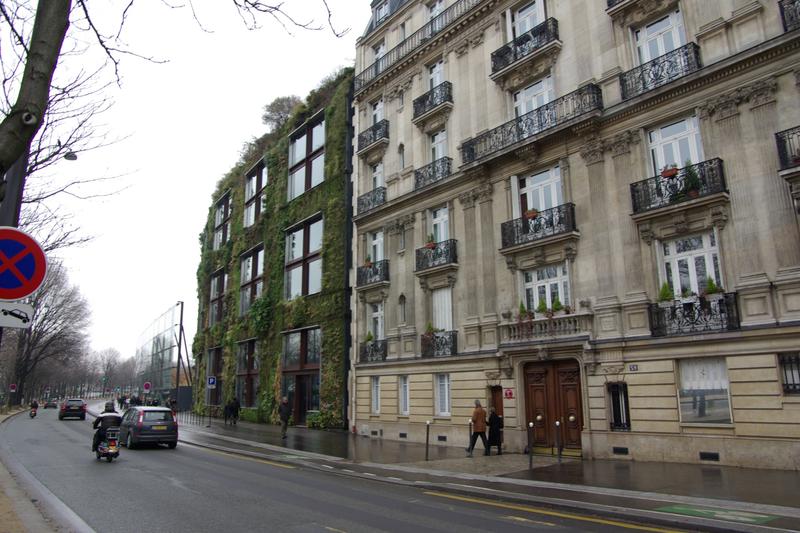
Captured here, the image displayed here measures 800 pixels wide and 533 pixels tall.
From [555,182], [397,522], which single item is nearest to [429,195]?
[555,182]

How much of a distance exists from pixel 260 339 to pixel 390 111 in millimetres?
17683

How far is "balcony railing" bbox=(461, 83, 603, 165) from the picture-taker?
1861 cm

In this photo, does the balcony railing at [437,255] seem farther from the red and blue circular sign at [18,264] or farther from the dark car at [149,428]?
the red and blue circular sign at [18,264]

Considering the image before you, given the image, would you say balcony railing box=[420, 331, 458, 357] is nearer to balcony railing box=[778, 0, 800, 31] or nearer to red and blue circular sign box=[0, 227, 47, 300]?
balcony railing box=[778, 0, 800, 31]

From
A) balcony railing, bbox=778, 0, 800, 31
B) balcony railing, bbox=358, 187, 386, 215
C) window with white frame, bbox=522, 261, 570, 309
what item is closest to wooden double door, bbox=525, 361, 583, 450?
window with white frame, bbox=522, 261, 570, 309

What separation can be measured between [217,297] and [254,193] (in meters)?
10.5

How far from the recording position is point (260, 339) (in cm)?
3669

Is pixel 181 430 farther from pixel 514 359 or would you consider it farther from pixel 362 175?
pixel 514 359

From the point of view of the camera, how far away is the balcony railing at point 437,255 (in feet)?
73.9

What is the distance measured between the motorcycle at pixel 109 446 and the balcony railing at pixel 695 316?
15794 mm

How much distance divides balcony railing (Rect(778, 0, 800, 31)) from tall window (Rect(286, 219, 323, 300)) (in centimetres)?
2333

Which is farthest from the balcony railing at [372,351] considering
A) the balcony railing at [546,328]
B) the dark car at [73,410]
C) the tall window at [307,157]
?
the dark car at [73,410]

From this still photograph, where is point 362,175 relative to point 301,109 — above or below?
below

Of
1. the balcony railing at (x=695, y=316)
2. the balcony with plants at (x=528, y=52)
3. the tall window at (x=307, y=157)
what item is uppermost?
the tall window at (x=307, y=157)
